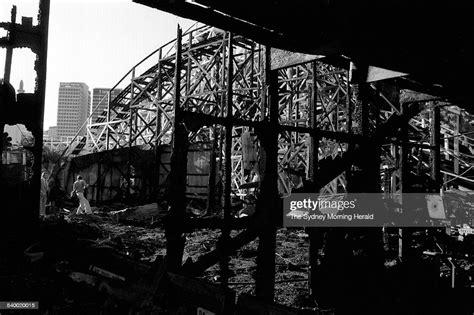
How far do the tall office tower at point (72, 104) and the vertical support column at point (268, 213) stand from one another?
147114 mm

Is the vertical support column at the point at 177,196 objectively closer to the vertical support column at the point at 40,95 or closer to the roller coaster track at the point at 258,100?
the vertical support column at the point at 40,95

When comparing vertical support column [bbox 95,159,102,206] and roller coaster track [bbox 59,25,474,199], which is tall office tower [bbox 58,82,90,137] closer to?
vertical support column [bbox 95,159,102,206]

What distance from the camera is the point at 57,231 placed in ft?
21.2

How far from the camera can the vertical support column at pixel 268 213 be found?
14.2 ft

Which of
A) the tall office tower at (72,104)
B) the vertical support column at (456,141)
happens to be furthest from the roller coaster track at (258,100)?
the tall office tower at (72,104)

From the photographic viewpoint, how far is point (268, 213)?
4.34 meters

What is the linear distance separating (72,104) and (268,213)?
159 m

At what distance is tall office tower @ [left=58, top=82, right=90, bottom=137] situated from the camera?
142m

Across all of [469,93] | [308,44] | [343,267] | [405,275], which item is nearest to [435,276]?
[405,275]

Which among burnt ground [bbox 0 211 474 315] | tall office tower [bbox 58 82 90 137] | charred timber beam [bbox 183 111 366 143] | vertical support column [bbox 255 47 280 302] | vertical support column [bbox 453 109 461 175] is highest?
tall office tower [bbox 58 82 90 137]

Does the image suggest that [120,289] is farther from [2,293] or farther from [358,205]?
[358,205]

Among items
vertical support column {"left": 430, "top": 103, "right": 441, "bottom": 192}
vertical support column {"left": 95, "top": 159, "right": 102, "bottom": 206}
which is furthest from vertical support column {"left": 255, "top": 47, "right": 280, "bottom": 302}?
vertical support column {"left": 95, "top": 159, "right": 102, "bottom": 206}

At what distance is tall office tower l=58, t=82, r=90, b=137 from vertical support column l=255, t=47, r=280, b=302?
147114mm

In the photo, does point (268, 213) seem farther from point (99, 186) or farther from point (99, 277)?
point (99, 186)
